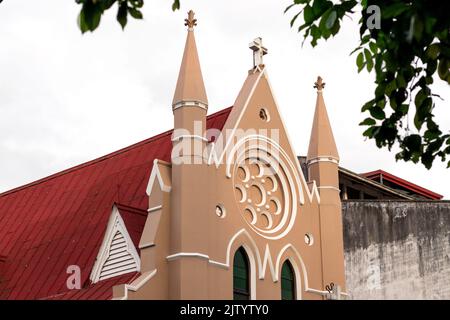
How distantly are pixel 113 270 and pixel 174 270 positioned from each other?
8.20 feet

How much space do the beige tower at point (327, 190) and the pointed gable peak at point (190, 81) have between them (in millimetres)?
5586

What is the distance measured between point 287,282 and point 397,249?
637 inches

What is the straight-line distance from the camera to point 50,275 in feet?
91.2

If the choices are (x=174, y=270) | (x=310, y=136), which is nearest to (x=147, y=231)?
(x=174, y=270)

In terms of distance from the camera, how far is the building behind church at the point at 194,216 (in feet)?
78.1

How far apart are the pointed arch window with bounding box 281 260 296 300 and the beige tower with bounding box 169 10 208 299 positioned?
3.77m

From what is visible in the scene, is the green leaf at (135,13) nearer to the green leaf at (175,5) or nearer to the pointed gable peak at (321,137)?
the green leaf at (175,5)

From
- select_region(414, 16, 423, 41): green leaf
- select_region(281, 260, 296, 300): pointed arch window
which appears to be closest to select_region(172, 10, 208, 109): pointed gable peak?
select_region(281, 260, 296, 300): pointed arch window

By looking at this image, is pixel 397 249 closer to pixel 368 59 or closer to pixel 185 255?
pixel 185 255

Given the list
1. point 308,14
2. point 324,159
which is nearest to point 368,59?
point 308,14

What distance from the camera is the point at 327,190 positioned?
2891 cm
